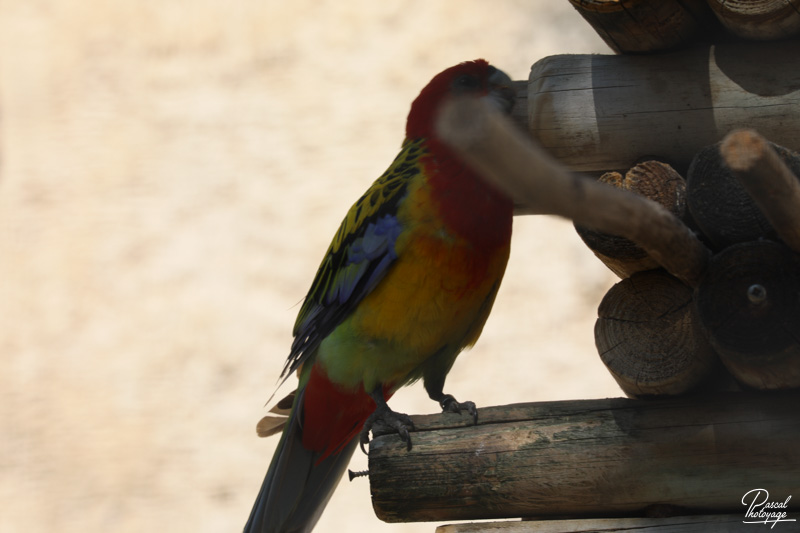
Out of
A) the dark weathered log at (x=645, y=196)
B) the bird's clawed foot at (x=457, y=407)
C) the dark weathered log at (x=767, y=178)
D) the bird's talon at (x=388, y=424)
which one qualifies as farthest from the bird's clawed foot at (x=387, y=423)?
the dark weathered log at (x=767, y=178)

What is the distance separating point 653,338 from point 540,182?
1019 mm

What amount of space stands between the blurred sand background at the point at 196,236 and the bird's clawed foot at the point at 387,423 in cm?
241

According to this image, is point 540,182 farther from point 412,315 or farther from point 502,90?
point 502,90

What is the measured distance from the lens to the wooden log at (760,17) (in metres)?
2.19

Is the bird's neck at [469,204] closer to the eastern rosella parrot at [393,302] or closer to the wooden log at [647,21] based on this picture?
the eastern rosella parrot at [393,302]

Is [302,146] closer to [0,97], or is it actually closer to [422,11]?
[422,11]

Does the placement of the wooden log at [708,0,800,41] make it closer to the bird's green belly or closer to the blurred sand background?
the bird's green belly

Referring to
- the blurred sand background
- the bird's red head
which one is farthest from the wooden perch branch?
the blurred sand background

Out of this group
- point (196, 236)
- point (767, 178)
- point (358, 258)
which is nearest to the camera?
point (767, 178)

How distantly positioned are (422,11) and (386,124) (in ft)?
2.74

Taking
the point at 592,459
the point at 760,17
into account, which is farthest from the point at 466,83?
the point at 592,459

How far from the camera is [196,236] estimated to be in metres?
5.54

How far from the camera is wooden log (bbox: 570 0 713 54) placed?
2.32 meters

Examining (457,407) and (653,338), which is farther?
(457,407)
